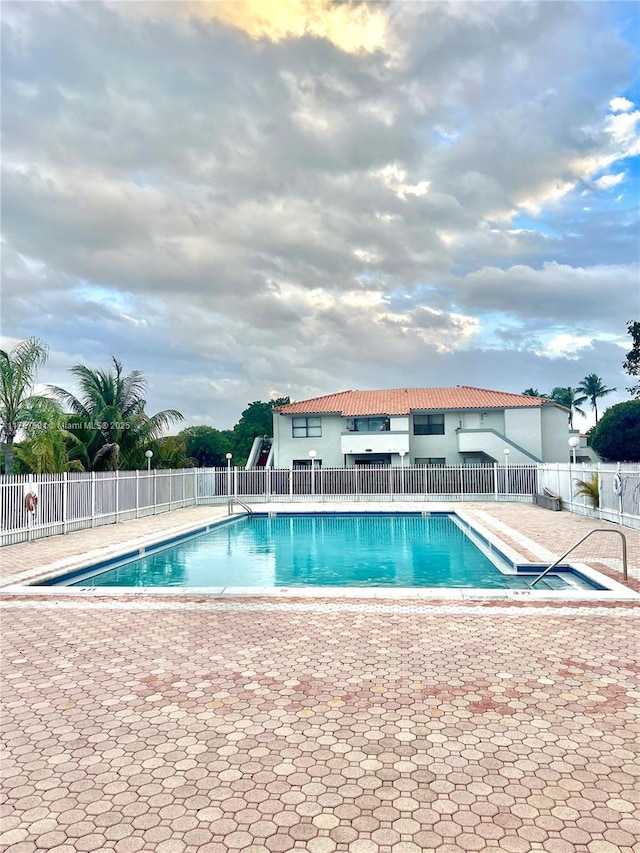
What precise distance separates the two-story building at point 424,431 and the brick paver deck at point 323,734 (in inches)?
1051

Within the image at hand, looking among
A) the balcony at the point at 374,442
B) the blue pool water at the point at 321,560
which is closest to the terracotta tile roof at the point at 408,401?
the balcony at the point at 374,442

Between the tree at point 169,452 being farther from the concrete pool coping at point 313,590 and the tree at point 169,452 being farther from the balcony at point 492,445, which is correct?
the balcony at point 492,445

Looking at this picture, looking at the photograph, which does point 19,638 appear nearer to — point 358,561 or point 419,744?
point 419,744

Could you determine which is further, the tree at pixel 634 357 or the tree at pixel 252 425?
the tree at pixel 252 425

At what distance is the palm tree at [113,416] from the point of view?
79.3 ft

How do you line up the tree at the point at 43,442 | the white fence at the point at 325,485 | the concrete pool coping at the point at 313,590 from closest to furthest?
the concrete pool coping at the point at 313,590 < the tree at the point at 43,442 < the white fence at the point at 325,485

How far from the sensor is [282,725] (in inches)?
146

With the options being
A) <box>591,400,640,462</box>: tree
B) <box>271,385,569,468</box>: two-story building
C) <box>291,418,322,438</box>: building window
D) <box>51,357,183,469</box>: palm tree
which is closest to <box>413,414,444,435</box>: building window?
<box>271,385,569,468</box>: two-story building

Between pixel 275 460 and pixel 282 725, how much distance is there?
31880 mm

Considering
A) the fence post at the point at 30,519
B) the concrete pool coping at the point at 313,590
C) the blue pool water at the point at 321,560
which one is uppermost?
the fence post at the point at 30,519

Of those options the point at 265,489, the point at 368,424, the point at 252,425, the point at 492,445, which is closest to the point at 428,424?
the point at 368,424

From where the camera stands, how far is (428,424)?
34906 mm

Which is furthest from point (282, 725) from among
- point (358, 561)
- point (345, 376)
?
point (345, 376)

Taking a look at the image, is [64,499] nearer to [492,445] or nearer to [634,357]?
[492,445]
